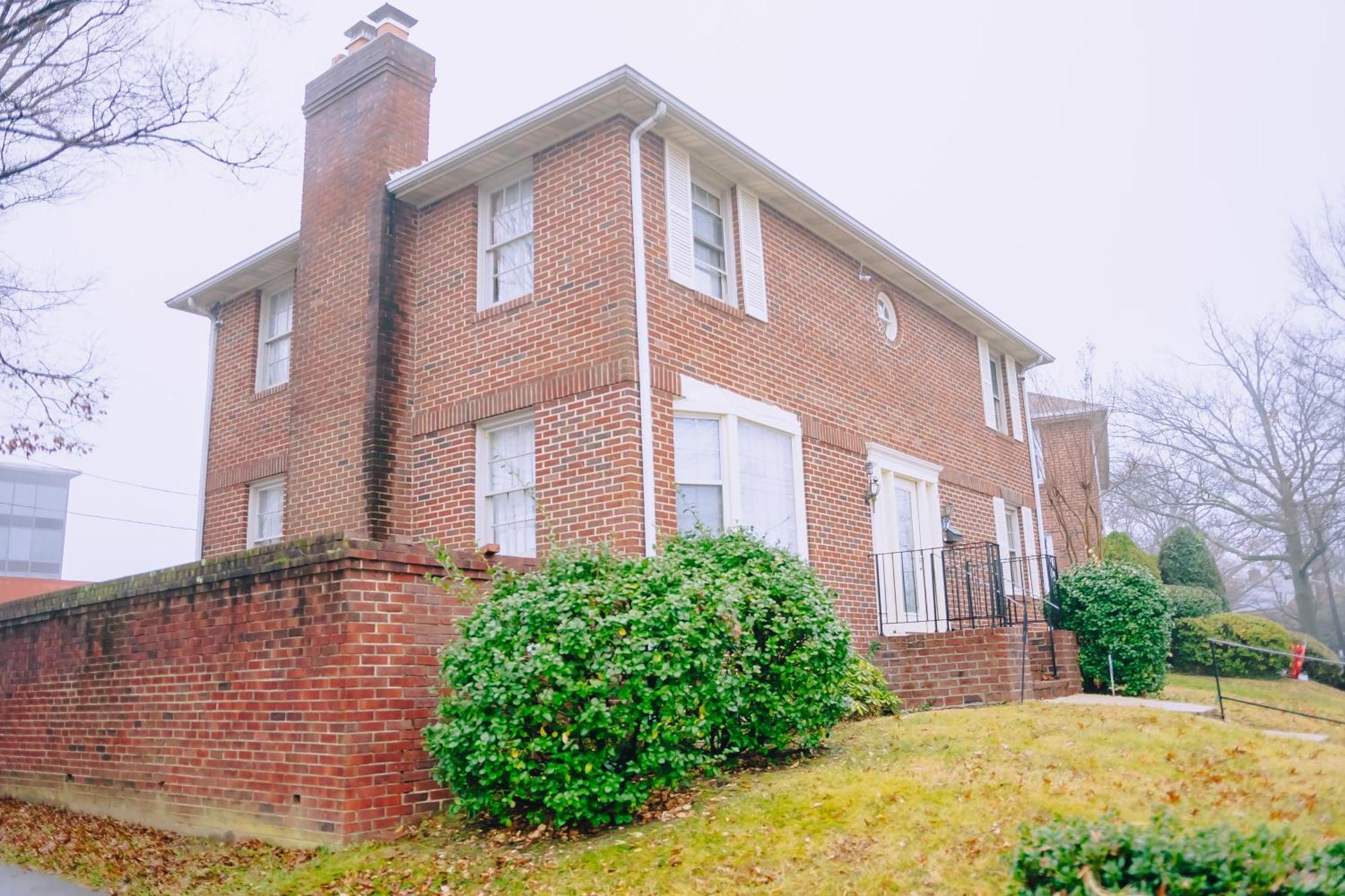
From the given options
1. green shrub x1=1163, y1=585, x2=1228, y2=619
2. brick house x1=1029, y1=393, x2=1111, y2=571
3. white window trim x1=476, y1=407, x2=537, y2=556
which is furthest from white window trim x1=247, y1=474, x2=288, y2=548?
green shrub x1=1163, y1=585, x2=1228, y2=619

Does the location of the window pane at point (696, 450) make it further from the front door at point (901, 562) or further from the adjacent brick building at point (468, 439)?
the front door at point (901, 562)

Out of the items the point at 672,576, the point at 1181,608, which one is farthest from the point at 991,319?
the point at 672,576

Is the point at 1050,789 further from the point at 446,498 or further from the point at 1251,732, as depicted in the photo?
the point at 446,498

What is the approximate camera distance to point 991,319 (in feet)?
53.7

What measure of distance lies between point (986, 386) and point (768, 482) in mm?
7491

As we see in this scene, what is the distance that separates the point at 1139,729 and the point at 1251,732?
3.49 ft

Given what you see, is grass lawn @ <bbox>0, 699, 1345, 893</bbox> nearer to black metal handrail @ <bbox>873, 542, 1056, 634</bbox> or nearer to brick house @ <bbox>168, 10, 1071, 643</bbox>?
brick house @ <bbox>168, 10, 1071, 643</bbox>

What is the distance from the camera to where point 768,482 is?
1105 cm

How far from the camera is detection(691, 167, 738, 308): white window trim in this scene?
1125 centimetres

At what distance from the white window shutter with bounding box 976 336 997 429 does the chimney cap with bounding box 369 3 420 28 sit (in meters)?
9.97

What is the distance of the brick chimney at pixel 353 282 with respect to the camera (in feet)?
36.7

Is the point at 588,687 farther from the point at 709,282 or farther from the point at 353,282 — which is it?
the point at 353,282

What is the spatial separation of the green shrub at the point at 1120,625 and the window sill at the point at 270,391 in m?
10.3

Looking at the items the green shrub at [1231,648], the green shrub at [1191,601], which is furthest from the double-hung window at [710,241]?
the green shrub at [1191,601]
